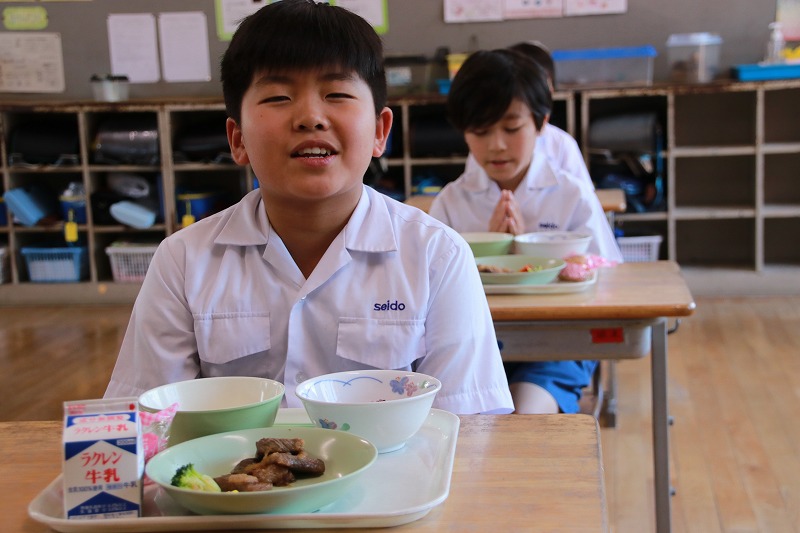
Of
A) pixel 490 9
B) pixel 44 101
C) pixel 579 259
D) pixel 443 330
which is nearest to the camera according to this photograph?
pixel 443 330

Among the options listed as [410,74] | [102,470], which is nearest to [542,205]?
[102,470]

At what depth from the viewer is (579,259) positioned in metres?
2.04

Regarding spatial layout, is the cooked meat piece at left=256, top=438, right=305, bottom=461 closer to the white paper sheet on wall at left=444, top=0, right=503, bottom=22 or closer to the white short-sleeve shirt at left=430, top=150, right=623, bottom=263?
the white short-sleeve shirt at left=430, top=150, right=623, bottom=263

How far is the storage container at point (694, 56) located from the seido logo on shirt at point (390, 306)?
3.80 metres

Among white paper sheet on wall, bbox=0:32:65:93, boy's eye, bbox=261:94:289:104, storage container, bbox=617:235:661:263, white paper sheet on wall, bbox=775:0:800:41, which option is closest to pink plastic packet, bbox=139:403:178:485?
boy's eye, bbox=261:94:289:104

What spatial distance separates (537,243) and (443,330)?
0.86 meters

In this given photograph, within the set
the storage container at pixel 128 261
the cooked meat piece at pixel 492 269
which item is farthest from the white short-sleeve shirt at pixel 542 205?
the storage container at pixel 128 261

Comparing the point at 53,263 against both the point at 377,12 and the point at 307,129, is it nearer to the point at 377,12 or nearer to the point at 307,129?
the point at 377,12

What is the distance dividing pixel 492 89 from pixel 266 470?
1753mm

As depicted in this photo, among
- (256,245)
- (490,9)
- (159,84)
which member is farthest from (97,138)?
(256,245)

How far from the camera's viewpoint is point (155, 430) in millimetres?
834

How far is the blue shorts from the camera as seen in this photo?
2086 millimetres

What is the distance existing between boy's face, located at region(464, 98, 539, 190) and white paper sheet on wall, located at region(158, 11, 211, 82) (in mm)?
3100

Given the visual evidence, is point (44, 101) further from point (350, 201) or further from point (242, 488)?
point (242, 488)
